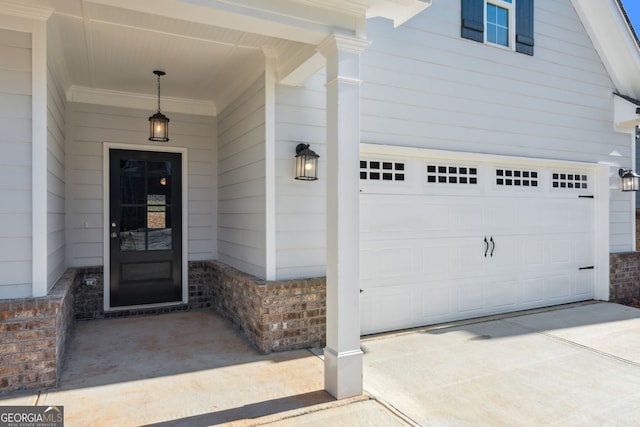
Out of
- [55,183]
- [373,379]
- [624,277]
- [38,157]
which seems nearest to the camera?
[38,157]

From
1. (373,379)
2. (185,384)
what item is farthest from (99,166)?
(373,379)

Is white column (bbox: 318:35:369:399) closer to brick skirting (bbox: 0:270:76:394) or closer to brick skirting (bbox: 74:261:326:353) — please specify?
brick skirting (bbox: 74:261:326:353)

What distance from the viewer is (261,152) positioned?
3.96 metres

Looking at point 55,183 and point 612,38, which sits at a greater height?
point 612,38

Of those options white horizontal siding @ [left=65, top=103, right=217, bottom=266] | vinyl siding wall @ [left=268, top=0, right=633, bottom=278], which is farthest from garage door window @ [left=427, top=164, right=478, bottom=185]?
white horizontal siding @ [left=65, top=103, right=217, bottom=266]

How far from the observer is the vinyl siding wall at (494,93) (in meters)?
4.49

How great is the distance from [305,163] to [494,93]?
2875 millimetres

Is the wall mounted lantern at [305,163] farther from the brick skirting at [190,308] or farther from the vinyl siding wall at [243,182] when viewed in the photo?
the brick skirting at [190,308]

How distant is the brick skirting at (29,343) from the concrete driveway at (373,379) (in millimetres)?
135

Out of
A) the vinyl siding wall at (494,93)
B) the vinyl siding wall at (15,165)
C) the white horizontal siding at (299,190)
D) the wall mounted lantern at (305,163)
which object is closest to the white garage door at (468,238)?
the vinyl siding wall at (494,93)

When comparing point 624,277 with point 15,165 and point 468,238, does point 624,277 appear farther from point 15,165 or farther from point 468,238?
point 15,165

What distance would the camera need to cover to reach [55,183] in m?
3.74

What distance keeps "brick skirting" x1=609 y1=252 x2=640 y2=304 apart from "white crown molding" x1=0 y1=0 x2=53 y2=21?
732cm

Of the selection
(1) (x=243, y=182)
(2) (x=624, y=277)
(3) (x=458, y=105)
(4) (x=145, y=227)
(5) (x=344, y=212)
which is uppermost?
(3) (x=458, y=105)
